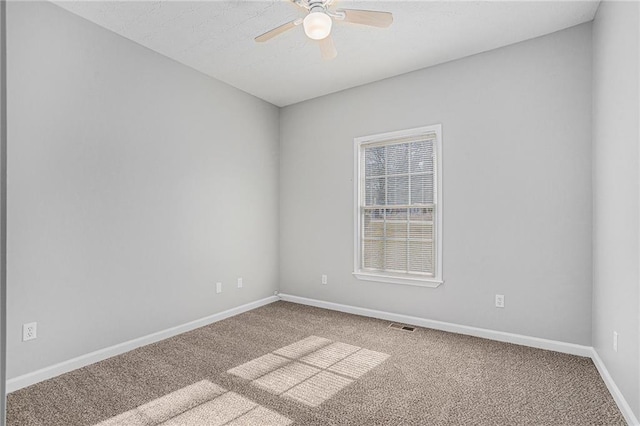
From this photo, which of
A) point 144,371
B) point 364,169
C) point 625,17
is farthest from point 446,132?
point 144,371

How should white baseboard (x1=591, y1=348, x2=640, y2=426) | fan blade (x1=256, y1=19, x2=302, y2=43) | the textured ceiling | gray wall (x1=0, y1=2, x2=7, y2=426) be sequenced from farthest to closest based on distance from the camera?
the textured ceiling
fan blade (x1=256, y1=19, x2=302, y2=43)
white baseboard (x1=591, y1=348, x2=640, y2=426)
gray wall (x1=0, y1=2, x2=7, y2=426)

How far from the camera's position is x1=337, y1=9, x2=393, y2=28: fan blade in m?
2.18

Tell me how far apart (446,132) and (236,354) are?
2984 mm

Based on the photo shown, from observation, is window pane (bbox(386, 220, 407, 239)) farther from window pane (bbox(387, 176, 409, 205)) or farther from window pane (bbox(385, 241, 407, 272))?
window pane (bbox(387, 176, 409, 205))

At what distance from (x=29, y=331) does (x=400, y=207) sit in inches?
137

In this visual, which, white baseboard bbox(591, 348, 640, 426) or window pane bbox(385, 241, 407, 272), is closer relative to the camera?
white baseboard bbox(591, 348, 640, 426)

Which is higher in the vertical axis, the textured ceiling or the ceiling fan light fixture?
the textured ceiling

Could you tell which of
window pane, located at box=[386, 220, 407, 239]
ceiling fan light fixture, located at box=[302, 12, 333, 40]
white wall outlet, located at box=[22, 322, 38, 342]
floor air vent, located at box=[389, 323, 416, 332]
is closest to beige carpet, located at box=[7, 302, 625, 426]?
floor air vent, located at box=[389, 323, 416, 332]

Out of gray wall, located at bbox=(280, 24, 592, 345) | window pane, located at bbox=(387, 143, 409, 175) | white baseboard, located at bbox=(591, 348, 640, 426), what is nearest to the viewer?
white baseboard, located at bbox=(591, 348, 640, 426)

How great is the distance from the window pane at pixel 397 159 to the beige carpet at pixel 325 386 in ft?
5.96

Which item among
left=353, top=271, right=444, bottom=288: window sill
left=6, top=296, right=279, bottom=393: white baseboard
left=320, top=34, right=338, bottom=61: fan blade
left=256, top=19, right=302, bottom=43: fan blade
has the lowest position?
left=6, top=296, right=279, bottom=393: white baseboard

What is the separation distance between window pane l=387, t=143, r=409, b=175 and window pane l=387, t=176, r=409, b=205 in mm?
86

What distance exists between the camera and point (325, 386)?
241cm

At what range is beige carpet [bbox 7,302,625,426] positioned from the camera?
203cm
